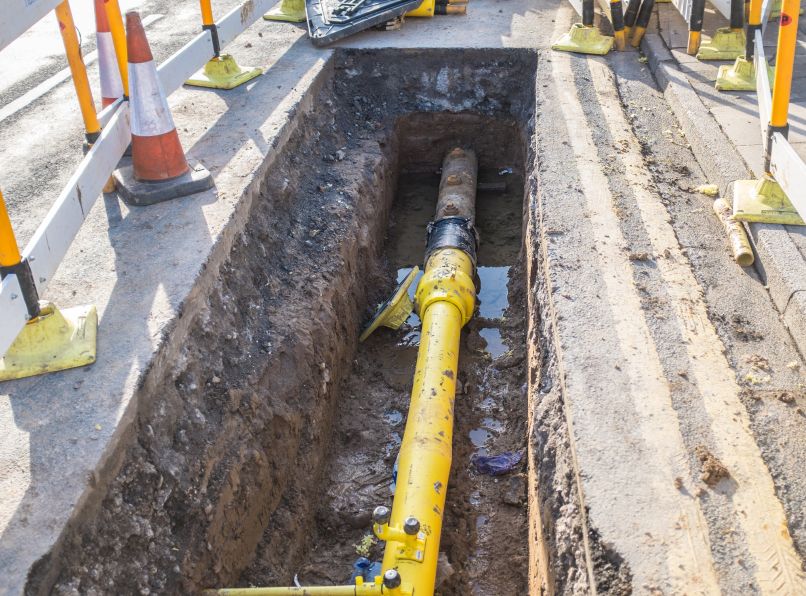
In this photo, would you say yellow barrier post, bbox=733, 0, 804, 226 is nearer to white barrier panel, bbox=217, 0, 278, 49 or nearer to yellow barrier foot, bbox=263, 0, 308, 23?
white barrier panel, bbox=217, 0, 278, 49

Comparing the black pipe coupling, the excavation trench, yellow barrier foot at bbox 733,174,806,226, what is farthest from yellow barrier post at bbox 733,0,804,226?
the black pipe coupling

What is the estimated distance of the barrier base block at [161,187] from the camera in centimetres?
361

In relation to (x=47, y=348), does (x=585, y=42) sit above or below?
above

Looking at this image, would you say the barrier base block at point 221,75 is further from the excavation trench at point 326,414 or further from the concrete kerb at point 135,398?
the concrete kerb at point 135,398

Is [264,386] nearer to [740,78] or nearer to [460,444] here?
[460,444]

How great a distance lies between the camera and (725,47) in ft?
17.7

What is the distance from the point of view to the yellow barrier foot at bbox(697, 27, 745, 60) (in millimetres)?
5344

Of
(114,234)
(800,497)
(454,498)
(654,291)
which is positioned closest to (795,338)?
(654,291)

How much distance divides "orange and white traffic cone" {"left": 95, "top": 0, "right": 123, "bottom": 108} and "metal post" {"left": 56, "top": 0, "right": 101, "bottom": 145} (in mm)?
387

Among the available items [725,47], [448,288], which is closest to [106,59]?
A: [448,288]

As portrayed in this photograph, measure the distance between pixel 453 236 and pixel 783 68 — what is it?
2392 millimetres

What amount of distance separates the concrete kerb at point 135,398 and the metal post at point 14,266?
35cm

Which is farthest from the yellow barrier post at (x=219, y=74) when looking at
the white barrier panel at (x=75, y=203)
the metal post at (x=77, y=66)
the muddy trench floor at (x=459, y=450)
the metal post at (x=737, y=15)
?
the metal post at (x=737, y=15)

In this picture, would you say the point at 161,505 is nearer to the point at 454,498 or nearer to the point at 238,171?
the point at 454,498
